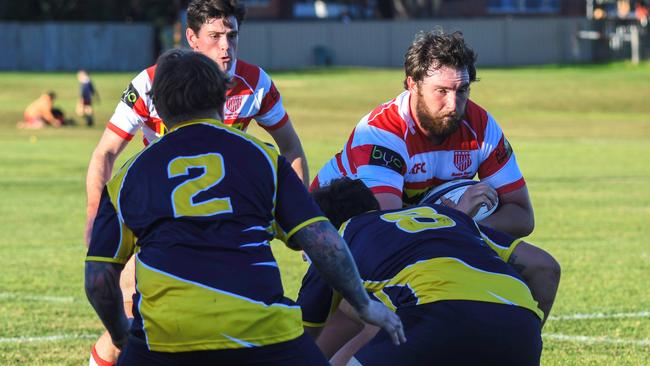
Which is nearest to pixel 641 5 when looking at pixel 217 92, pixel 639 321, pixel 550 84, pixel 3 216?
pixel 550 84

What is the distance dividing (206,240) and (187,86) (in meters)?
0.55

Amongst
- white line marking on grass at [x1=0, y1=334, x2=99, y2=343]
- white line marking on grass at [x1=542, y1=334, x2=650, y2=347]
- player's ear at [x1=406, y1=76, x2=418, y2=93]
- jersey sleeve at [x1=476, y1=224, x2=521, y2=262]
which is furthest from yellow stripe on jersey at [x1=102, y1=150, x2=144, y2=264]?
white line marking on grass at [x1=542, y1=334, x2=650, y2=347]

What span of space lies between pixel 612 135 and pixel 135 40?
3946cm

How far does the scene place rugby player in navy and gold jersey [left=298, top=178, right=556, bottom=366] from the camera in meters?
4.86

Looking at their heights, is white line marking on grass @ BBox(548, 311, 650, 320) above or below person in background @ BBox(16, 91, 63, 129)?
above

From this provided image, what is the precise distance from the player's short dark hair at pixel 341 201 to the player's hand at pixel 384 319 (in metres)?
0.87

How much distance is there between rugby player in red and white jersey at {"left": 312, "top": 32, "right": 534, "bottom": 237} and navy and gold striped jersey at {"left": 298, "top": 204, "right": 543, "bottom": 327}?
1198 millimetres

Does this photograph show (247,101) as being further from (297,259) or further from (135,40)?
(135,40)

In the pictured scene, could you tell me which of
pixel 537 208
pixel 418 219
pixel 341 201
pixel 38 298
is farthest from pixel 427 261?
pixel 537 208

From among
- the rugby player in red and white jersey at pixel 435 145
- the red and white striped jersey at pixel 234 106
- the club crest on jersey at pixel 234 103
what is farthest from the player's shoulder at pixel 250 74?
the rugby player in red and white jersey at pixel 435 145

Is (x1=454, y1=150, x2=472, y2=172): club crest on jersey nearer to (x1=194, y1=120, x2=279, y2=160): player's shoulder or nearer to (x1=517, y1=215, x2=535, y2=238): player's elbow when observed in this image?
(x1=517, y1=215, x2=535, y2=238): player's elbow

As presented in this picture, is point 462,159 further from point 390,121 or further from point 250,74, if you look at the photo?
point 250,74

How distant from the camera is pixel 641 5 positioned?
68438 mm

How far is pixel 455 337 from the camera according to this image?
15.9ft
